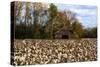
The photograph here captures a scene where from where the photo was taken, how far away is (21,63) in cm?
324

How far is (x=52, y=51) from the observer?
3.45 meters

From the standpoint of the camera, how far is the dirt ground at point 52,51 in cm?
325

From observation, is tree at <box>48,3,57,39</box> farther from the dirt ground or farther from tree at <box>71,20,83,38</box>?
tree at <box>71,20,83,38</box>

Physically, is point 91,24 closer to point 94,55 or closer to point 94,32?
point 94,32

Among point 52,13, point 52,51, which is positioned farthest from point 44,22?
point 52,51

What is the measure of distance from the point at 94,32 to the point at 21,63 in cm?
129

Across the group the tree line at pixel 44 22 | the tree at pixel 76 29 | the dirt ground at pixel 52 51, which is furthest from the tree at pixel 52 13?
the tree at pixel 76 29

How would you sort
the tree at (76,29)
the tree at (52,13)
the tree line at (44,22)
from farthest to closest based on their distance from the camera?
the tree at (76,29), the tree at (52,13), the tree line at (44,22)

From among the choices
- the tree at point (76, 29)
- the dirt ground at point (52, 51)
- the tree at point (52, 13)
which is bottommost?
the dirt ground at point (52, 51)

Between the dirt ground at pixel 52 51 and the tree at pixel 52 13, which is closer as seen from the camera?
the dirt ground at pixel 52 51

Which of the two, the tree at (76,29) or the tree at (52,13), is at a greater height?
the tree at (52,13)

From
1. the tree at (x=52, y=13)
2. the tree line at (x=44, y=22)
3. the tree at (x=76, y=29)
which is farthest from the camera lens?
the tree at (x=76, y=29)

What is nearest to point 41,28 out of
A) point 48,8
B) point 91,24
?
point 48,8

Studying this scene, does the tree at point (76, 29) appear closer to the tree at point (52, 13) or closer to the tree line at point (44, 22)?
the tree line at point (44, 22)
